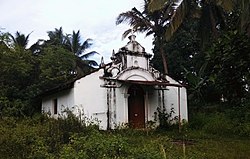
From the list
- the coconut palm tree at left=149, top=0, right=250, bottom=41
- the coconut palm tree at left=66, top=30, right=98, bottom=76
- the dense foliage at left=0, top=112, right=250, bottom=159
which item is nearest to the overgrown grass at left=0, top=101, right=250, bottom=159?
the dense foliage at left=0, top=112, right=250, bottom=159

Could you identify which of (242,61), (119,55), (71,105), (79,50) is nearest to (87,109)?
(71,105)

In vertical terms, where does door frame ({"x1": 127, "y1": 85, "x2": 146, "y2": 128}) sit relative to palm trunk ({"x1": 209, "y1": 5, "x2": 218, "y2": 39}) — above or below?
below

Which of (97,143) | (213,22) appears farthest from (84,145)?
(213,22)

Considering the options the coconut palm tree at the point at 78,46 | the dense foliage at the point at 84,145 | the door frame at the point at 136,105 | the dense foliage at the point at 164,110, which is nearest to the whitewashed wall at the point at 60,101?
the dense foliage at the point at 164,110

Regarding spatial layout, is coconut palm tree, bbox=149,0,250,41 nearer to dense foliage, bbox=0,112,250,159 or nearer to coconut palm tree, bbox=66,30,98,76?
dense foliage, bbox=0,112,250,159

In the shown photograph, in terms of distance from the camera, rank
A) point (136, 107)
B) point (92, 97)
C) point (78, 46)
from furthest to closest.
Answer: point (78, 46)
point (136, 107)
point (92, 97)

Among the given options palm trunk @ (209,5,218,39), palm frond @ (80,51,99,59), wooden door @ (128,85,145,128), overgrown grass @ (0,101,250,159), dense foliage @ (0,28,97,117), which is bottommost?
overgrown grass @ (0,101,250,159)

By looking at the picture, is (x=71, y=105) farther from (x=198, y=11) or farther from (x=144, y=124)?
(x=198, y=11)

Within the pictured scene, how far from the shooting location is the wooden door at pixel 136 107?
18.9m

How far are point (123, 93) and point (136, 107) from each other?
1322 millimetres

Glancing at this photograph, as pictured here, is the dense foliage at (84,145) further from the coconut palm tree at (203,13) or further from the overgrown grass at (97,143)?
the coconut palm tree at (203,13)

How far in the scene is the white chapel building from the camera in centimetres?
1731

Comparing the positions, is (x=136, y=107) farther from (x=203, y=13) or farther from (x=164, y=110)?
(x=203, y=13)

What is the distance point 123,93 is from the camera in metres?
18.3
